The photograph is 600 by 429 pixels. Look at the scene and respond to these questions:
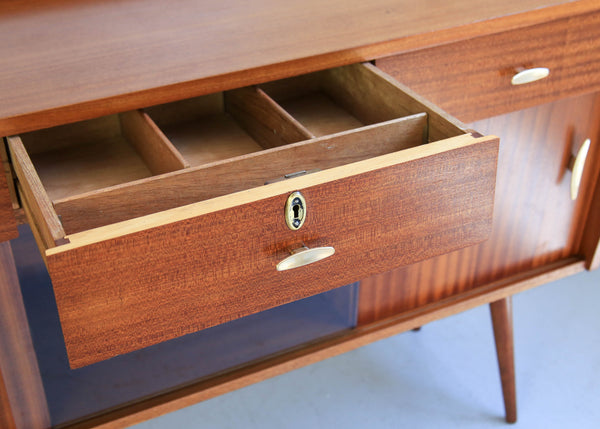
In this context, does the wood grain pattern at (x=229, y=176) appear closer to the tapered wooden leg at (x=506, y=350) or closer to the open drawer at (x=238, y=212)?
the open drawer at (x=238, y=212)

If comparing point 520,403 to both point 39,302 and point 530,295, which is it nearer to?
point 530,295

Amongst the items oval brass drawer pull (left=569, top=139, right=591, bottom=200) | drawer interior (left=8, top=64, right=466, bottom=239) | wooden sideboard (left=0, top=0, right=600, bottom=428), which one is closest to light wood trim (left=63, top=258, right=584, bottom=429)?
wooden sideboard (left=0, top=0, right=600, bottom=428)

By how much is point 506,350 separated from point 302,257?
588 mm

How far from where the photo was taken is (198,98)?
779 mm

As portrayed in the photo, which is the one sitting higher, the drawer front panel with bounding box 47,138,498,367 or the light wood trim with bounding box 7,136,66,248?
the light wood trim with bounding box 7,136,66,248

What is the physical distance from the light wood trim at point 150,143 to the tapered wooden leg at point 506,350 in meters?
0.55

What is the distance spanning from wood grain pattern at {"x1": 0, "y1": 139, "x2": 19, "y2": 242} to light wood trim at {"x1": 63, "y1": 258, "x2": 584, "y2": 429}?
0.23 metres

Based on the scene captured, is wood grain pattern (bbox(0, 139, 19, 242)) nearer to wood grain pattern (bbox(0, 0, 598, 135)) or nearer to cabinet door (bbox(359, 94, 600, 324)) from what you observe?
wood grain pattern (bbox(0, 0, 598, 135))

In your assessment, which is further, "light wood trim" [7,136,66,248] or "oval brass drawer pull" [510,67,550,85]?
"oval brass drawer pull" [510,67,550,85]

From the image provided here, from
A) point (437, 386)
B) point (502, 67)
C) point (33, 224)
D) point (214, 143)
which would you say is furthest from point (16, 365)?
point (437, 386)

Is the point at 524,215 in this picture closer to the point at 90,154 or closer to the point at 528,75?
the point at 528,75

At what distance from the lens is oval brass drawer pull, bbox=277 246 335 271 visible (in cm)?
57

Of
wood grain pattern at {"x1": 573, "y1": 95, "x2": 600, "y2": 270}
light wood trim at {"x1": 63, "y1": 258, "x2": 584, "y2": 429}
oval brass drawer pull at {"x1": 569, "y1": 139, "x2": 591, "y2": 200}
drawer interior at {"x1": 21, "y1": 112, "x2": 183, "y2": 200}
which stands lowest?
light wood trim at {"x1": 63, "y1": 258, "x2": 584, "y2": 429}

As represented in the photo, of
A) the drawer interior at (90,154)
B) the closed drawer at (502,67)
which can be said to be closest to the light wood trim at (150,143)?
the drawer interior at (90,154)
